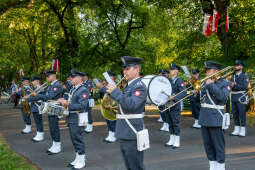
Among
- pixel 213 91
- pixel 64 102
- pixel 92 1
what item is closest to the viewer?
pixel 213 91

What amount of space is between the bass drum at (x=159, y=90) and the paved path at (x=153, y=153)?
135 cm

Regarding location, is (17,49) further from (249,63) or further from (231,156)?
(231,156)

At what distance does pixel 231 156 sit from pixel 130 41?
12741 millimetres

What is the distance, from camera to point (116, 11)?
17.8 meters

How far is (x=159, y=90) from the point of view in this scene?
27.0ft

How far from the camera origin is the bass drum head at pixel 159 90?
26.9 feet

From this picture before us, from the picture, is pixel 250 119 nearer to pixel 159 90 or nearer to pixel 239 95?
pixel 239 95

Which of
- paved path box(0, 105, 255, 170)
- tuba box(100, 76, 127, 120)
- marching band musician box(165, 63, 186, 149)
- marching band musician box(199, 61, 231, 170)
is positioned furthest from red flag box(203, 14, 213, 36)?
tuba box(100, 76, 127, 120)

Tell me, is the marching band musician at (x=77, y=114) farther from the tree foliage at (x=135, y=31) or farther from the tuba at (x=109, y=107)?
the tree foliage at (x=135, y=31)

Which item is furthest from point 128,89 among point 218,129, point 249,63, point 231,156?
point 249,63

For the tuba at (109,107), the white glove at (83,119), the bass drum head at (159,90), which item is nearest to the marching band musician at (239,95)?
the bass drum head at (159,90)

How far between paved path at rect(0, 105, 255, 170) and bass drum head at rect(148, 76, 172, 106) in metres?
1.35

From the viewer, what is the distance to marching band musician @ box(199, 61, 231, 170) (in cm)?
554

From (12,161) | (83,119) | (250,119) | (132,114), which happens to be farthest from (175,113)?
(250,119)
